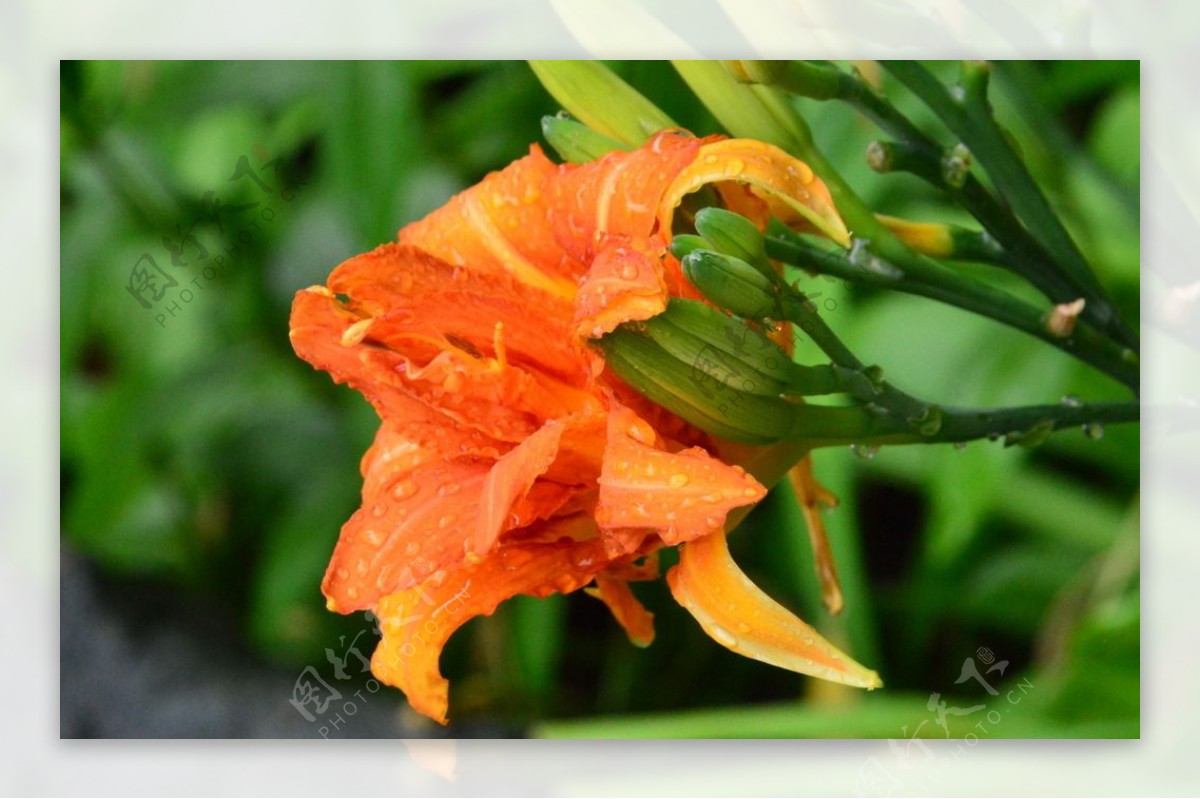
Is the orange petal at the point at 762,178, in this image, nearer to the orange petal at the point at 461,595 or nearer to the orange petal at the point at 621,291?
the orange petal at the point at 621,291

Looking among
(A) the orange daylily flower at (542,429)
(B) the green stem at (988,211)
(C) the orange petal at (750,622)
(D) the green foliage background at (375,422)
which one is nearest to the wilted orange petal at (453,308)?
(A) the orange daylily flower at (542,429)

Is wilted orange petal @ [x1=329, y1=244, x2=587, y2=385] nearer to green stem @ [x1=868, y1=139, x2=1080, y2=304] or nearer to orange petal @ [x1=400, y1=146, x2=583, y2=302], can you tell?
orange petal @ [x1=400, y1=146, x2=583, y2=302]

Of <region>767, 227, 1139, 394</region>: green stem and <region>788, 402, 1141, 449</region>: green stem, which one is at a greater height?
<region>767, 227, 1139, 394</region>: green stem

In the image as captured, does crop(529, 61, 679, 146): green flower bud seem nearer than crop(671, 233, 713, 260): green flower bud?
No

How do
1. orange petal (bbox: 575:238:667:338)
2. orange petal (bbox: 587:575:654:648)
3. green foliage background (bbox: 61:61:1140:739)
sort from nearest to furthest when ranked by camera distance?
1. orange petal (bbox: 575:238:667:338)
2. orange petal (bbox: 587:575:654:648)
3. green foliage background (bbox: 61:61:1140:739)

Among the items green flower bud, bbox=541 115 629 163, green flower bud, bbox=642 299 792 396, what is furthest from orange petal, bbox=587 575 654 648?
green flower bud, bbox=541 115 629 163

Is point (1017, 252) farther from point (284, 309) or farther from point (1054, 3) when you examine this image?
point (284, 309)

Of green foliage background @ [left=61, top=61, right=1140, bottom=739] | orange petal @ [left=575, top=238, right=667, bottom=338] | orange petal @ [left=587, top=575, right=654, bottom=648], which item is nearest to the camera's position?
orange petal @ [left=575, top=238, right=667, bottom=338]

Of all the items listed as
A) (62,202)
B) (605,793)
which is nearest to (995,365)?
(605,793)

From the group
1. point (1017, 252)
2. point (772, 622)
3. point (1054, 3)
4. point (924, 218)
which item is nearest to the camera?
point (772, 622)
